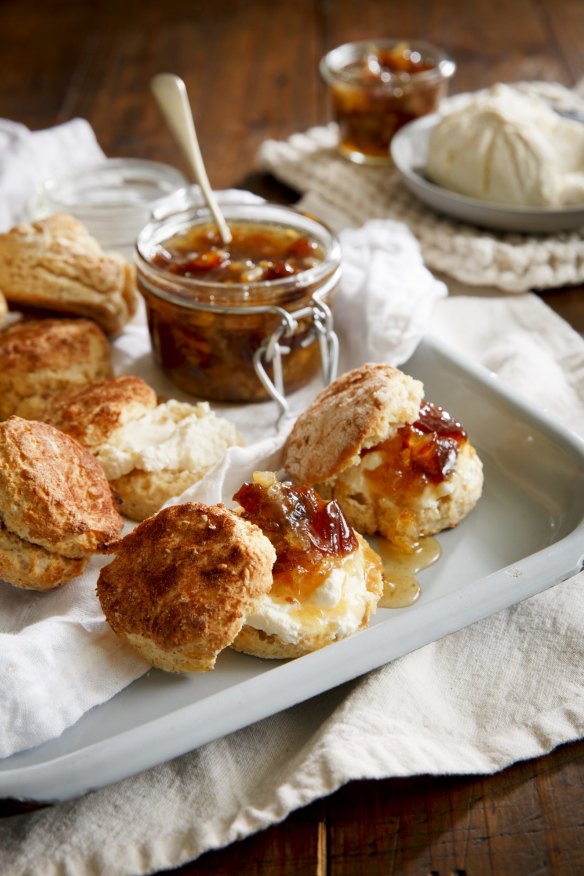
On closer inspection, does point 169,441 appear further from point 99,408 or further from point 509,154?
point 509,154

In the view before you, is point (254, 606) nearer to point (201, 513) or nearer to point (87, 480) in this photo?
point (201, 513)

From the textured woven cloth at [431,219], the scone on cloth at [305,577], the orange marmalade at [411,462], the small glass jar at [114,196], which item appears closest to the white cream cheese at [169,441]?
the scone on cloth at [305,577]

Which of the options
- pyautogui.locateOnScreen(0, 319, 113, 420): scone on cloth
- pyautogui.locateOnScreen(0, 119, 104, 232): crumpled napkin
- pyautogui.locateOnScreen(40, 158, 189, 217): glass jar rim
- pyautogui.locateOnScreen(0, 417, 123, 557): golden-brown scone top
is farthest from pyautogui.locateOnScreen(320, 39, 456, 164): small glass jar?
pyautogui.locateOnScreen(0, 417, 123, 557): golden-brown scone top

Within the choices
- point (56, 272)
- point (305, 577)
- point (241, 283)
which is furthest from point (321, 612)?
point (56, 272)

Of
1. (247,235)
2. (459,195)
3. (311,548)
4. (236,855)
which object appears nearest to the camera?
(236,855)

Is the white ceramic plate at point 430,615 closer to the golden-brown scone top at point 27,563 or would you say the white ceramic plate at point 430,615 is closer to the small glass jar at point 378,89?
the golden-brown scone top at point 27,563

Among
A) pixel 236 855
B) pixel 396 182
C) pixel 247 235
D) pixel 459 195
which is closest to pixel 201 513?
pixel 236 855
